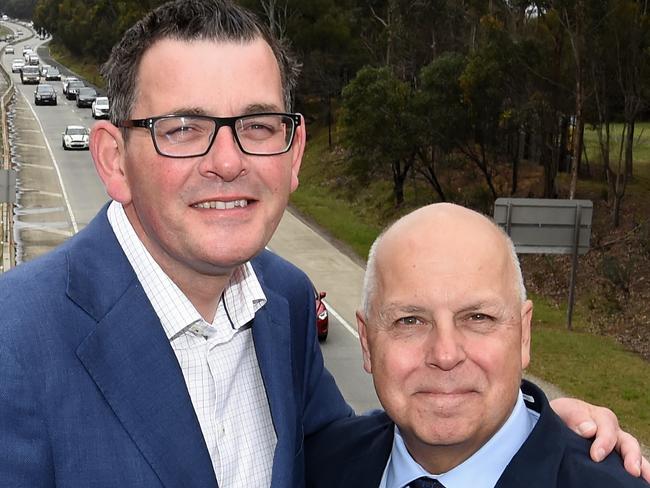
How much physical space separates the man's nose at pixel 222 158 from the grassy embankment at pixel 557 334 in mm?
12172

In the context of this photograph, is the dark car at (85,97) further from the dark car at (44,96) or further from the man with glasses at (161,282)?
the man with glasses at (161,282)

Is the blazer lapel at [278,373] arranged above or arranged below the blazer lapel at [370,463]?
above

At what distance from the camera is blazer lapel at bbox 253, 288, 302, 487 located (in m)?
3.39

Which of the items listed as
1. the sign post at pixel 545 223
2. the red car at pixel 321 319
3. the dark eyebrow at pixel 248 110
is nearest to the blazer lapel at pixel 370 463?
the dark eyebrow at pixel 248 110

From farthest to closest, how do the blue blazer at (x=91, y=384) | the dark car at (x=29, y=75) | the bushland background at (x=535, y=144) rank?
the dark car at (x=29, y=75)
the bushland background at (x=535, y=144)
the blue blazer at (x=91, y=384)

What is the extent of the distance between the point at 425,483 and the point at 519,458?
33 cm

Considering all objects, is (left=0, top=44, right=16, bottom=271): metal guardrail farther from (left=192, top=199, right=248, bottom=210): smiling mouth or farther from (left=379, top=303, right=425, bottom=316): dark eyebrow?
(left=379, top=303, right=425, bottom=316): dark eyebrow

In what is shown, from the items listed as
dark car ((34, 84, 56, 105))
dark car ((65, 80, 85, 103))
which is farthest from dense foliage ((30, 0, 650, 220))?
dark car ((65, 80, 85, 103))

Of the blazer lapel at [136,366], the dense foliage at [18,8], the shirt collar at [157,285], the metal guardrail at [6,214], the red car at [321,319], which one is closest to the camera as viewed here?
the blazer lapel at [136,366]

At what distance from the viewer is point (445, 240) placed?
3133 mm

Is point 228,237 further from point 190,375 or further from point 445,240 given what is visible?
point 445,240

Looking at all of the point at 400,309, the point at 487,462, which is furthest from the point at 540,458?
the point at 400,309

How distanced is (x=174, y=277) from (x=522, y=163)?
108ft

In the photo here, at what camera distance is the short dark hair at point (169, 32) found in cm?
303
